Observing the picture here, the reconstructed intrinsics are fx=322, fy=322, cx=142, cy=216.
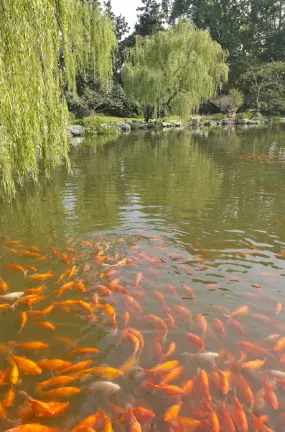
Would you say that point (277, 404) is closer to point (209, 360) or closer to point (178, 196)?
point (209, 360)

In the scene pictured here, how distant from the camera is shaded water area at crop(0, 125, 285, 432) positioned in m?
2.66

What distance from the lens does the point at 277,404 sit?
8.62 ft

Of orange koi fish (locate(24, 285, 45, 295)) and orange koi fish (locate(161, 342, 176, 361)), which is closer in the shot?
orange koi fish (locate(161, 342, 176, 361))

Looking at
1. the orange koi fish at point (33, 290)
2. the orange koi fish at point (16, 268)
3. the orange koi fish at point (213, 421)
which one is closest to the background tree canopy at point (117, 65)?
the orange koi fish at point (16, 268)

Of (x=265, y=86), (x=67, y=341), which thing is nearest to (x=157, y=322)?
(x=67, y=341)

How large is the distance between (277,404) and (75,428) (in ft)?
5.31

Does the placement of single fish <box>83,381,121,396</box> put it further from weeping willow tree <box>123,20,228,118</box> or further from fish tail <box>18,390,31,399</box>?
weeping willow tree <box>123,20,228,118</box>

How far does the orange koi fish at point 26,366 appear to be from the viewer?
9.53ft

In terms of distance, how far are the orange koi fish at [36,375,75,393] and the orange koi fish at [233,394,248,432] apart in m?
1.39

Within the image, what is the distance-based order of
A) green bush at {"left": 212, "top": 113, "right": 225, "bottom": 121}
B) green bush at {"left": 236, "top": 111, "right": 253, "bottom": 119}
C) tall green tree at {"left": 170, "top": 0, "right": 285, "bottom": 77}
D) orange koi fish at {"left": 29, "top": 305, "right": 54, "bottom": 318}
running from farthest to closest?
tall green tree at {"left": 170, "top": 0, "right": 285, "bottom": 77}
green bush at {"left": 236, "top": 111, "right": 253, "bottom": 119}
green bush at {"left": 212, "top": 113, "right": 225, "bottom": 121}
orange koi fish at {"left": 29, "top": 305, "right": 54, "bottom": 318}

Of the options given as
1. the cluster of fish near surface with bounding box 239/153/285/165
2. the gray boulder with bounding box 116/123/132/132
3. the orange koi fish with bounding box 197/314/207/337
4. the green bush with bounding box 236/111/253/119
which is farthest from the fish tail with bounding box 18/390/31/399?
the green bush with bounding box 236/111/253/119

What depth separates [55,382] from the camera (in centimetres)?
278

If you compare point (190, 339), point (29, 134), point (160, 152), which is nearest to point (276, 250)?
point (190, 339)

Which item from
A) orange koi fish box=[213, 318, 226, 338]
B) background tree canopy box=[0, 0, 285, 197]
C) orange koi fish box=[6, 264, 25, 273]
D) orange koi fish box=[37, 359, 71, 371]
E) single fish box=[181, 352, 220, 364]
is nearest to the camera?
orange koi fish box=[37, 359, 71, 371]
